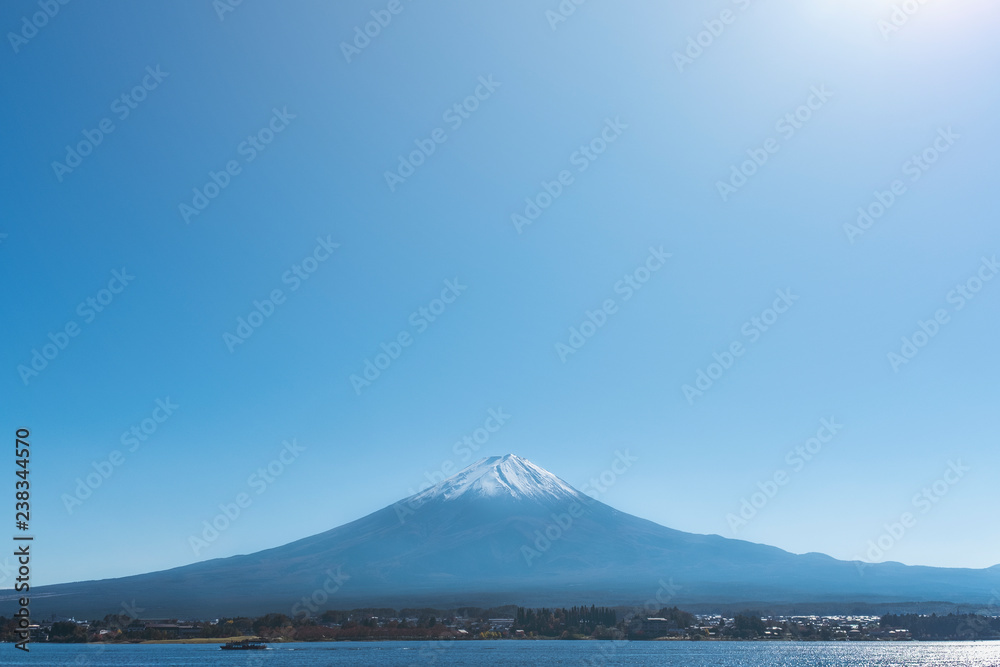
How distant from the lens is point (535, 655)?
253 feet

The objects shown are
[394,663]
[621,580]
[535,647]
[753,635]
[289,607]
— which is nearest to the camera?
[394,663]

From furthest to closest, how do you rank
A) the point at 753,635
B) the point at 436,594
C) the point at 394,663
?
the point at 436,594 → the point at 753,635 → the point at 394,663

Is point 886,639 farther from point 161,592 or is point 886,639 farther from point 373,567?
point 161,592

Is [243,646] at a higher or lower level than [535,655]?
higher

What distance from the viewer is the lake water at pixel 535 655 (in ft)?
229

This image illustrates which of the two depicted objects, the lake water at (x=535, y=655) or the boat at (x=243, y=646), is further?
the boat at (x=243, y=646)

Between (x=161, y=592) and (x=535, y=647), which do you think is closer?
(x=535, y=647)

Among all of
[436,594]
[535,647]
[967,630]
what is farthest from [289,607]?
[967,630]

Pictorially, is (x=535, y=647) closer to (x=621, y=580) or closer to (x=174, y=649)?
(x=174, y=649)

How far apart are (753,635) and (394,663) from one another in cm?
5894

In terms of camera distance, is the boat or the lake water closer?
the lake water

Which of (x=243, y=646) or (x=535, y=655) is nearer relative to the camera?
(x=535, y=655)

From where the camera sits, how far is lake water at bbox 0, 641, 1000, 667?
6994 cm

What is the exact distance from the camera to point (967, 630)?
384 ft
